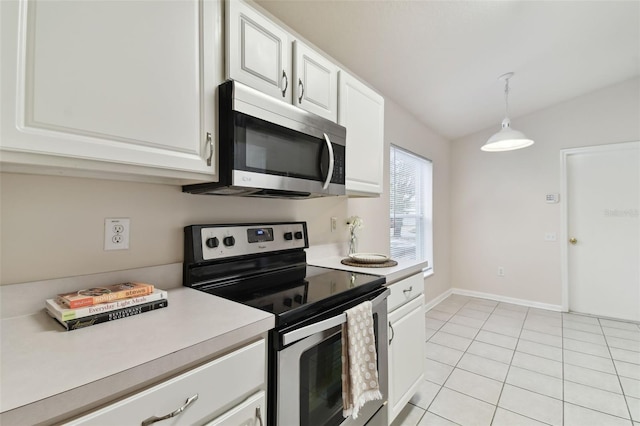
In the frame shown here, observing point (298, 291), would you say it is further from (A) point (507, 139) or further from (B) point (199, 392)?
(A) point (507, 139)

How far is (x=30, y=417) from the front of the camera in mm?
490

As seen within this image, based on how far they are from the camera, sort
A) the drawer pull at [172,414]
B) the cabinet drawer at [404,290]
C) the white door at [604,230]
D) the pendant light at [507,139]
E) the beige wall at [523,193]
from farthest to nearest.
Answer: the beige wall at [523,193] < the white door at [604,230] < the pendant light at [507,139] < the cabinet drawer at [404,290] < the drawer pull at [172,414]

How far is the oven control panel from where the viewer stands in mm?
1317

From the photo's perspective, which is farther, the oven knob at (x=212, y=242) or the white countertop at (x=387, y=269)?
the white countertop at (x=387, y=269)

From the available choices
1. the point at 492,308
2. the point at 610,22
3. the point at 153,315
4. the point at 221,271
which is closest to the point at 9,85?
the point at 153,315

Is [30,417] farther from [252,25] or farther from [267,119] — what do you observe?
[252,25]

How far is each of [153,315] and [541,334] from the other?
143 inches

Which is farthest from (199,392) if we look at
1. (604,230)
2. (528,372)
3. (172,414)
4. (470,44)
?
(604,230)

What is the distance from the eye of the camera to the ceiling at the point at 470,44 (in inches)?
70.5

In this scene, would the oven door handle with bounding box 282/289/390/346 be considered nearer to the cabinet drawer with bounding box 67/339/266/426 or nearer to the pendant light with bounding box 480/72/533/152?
the cabinet drawer with bounding box 67/339/266/426

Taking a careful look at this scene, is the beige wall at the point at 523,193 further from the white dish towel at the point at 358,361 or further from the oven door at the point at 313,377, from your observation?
the white dish towel at the point at 358,361

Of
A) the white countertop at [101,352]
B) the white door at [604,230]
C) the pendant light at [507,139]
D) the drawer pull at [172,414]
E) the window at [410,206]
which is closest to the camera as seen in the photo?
the white countertop at [101,352]

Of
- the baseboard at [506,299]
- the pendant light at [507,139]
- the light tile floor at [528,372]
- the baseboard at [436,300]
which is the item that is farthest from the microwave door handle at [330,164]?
the baseboard at [506,299]

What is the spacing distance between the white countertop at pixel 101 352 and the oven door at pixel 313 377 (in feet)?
0.52
